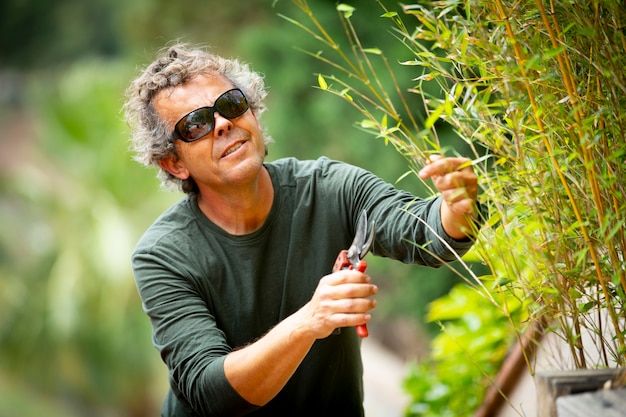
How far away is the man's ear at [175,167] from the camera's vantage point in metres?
2.66

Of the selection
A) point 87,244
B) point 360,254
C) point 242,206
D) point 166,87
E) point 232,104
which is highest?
point 87,244

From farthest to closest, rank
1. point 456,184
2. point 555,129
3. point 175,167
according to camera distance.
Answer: point 175,167, point 456,184, point 555,129

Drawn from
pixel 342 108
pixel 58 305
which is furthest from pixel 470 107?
pixel 58 305

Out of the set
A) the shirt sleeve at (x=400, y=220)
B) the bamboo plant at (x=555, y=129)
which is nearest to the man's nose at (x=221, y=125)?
the shirt sleeve at (x=400, y=220)

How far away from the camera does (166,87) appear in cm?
256

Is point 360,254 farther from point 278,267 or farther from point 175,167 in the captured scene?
point 175,167

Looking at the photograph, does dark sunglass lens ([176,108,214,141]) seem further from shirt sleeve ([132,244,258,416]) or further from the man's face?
shirt sleeve ([132,244,258,416])

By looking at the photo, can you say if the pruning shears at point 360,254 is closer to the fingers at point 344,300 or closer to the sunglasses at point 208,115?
the fingers at point 344,300

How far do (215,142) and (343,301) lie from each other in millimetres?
793

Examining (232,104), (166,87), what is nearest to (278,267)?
(232,104)

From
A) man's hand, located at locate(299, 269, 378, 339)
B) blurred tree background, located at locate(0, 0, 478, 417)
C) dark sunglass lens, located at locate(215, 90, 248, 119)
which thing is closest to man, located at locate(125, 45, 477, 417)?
dark sunglass lens, located at locate(215, 90, 248, 119)

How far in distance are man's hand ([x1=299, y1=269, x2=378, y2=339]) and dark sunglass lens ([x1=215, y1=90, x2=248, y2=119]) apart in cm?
75

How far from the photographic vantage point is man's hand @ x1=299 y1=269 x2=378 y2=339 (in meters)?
1.87

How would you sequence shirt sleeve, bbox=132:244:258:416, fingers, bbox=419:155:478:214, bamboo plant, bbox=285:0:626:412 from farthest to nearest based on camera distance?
shirt sleeve, bbox=132:244:258:416
fingers, bbox=419:155:478:214
bamboo plant, bbox=285:0:626:412
